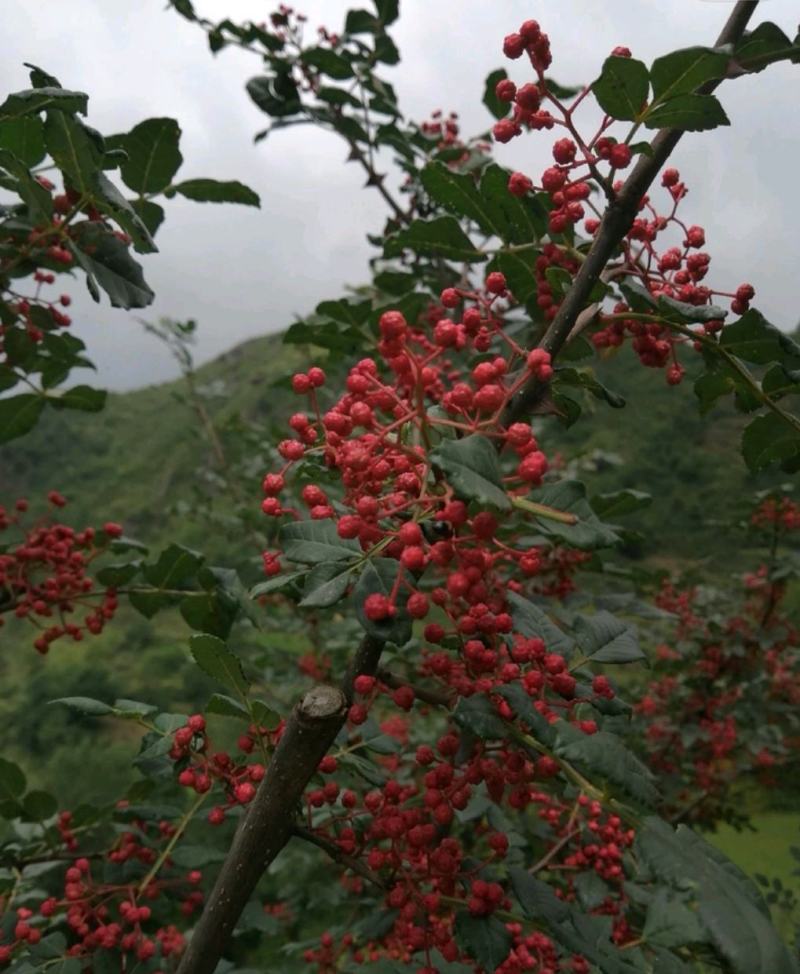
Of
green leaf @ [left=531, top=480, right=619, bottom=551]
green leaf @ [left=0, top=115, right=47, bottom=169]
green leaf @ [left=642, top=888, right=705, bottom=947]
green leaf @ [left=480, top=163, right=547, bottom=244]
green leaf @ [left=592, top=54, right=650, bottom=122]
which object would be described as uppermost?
green leaf @ [left=592, top=54, right=650, bottom=122]

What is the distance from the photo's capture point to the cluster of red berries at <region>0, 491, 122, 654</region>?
1.65 m

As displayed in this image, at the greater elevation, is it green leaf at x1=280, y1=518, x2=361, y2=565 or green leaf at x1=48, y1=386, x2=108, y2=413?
green leaf at x1=48, y1=386, x2=108, y2=413

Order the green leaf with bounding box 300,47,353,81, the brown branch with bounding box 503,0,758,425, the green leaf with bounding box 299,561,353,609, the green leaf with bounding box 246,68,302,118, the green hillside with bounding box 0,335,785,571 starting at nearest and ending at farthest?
1. the green leaf with bounding box 299,561,353,609
2. the brown branch with bounding box 503,0,758,425
3. the green leaf with bounding box 300,47,353,81
4. the green leaf with bounding box 246,68,302,118
5. the green hillside with bounding box 0,335,785,571

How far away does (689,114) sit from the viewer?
873 millimetres

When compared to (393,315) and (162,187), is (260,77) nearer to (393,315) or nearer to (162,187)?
(162,187)

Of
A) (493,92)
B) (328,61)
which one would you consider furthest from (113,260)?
(328,61)

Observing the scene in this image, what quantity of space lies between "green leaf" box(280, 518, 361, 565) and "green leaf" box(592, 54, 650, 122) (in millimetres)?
605

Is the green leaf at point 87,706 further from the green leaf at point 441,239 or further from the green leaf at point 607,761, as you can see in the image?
the green leaf at point 441,239

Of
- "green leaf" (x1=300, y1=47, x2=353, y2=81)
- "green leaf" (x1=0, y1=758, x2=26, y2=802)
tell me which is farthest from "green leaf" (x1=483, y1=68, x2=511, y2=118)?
"green leaf" (x1=0, y1=758, x2=26, y2=802)

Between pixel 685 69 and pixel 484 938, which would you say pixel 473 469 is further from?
pixel 484 938

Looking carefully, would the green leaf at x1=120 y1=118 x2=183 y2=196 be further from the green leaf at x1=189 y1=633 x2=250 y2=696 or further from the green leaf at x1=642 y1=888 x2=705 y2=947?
the green leaf at x1=642 y1=888 x2=705 y2=947

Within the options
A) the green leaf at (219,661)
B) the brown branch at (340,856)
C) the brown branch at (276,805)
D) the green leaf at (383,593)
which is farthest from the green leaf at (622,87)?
the brown branch at (340,856)

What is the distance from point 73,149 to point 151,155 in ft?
0.87

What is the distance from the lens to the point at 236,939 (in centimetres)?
199
